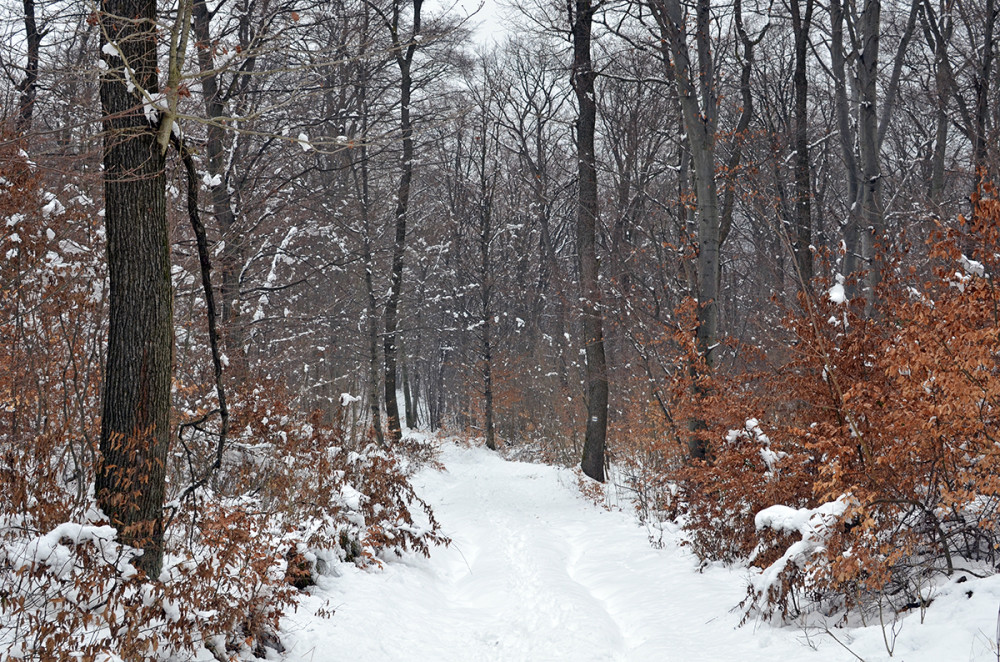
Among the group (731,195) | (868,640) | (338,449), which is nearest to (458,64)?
(731,195)

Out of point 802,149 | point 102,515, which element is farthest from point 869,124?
point 102,515

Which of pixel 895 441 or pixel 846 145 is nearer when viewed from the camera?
Result: pixel 895 441

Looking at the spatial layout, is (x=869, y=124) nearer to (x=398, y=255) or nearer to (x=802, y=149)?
(x=802, y=149)

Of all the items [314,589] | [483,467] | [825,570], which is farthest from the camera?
[483,467]

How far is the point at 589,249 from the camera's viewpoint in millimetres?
13688

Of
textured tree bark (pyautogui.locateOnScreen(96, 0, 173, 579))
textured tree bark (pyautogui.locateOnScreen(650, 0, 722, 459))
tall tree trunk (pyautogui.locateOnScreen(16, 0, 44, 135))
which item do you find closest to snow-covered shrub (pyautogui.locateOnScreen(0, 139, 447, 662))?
textured tree bark (pyautogui.locateOnScreen(96, 0, 173, 579))

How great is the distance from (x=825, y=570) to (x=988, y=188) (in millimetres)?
2375

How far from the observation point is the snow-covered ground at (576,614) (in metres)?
3.88

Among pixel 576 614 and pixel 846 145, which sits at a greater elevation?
pixel 846 145

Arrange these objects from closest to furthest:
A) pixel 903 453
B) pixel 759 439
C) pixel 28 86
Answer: pixel 903 453, pixel 759 439, pixel 28 86

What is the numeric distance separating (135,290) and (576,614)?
4063mm

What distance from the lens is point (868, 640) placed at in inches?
155

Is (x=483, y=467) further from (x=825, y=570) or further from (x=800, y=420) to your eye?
(x=825, y=570)

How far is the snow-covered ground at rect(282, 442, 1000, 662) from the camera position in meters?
3.88
